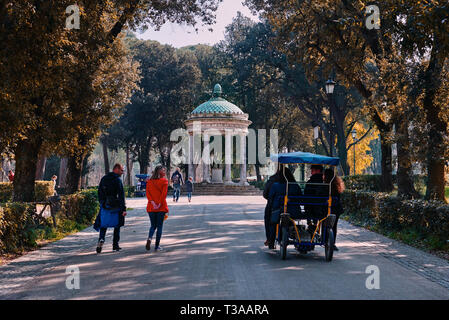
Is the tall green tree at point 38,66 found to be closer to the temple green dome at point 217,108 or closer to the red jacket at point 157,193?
the red jacket at point 157,193

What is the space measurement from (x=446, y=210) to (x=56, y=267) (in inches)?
317

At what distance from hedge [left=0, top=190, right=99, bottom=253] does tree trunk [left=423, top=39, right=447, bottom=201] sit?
11.0 meters

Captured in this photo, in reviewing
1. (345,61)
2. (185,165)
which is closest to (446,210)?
(345,61)

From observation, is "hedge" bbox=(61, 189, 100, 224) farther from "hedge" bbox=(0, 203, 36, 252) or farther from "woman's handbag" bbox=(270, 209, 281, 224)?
"woman's handbag" bbox=(270, 209, 281, 224)

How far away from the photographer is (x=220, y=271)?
8070 millimetres

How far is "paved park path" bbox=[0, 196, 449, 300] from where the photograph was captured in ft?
21.6

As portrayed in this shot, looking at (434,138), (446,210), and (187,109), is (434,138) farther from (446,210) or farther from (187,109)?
(187,109)

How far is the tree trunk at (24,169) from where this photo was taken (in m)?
15.4

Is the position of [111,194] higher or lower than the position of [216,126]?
lower

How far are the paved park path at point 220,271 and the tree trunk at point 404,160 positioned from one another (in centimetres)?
394

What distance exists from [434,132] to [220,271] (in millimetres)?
9831

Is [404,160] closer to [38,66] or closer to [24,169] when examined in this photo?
[38,66]

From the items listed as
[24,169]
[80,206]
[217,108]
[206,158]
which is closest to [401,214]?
[80,206]
